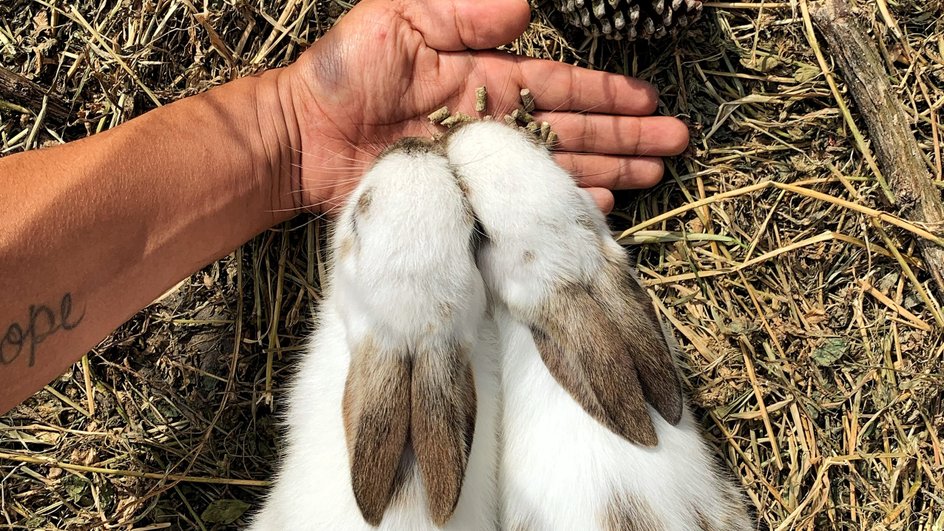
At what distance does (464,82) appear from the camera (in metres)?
3.07

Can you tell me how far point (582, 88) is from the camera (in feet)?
10.1

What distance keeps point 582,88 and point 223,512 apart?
2235mm

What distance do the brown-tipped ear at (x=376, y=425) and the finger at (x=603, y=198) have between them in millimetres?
1100

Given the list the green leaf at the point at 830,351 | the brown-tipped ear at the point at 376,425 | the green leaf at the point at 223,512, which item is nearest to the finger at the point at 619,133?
the green leaf at the point at 830,351

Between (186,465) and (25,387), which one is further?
(186,465)

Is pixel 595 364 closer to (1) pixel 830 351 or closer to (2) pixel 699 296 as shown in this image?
(2) pixel 699 296

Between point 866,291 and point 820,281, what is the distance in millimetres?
183

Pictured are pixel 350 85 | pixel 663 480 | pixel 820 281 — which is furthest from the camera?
pixel 820 281

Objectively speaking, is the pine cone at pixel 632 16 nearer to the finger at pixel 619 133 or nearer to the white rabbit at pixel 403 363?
the finger at pixel 619 133

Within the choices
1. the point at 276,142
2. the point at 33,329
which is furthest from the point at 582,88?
the point at 33,329

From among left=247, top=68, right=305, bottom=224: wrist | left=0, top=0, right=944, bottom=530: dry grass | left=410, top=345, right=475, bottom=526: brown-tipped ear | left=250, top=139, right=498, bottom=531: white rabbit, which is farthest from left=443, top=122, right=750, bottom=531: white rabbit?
left=247, top=68, right=305, bottom=224: wrist

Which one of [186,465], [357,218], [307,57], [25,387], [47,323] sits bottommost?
[186,465]

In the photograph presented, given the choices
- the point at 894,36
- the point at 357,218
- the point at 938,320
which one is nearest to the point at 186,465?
the point at 357,218

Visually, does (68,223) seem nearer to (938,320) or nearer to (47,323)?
(47,323)
